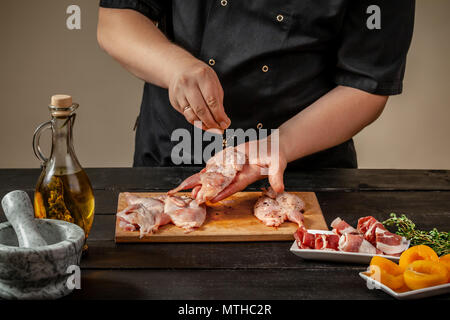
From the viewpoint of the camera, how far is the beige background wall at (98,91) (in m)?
3.49

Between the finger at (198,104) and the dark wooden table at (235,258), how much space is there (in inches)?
12.9

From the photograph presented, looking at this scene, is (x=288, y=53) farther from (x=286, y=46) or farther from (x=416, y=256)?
(x=416, y=256)

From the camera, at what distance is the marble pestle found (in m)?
1.10

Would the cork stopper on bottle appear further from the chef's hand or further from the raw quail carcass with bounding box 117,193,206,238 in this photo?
the chef's hand

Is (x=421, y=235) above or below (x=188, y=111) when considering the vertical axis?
below

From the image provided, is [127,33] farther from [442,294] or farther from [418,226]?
[442,294]

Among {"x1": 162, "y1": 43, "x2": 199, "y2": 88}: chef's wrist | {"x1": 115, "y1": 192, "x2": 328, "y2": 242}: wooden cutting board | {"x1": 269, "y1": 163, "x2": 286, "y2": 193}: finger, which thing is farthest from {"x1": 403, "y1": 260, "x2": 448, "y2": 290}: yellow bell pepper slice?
{"x1": 162, "y1": 43, "x2": 199, "y2": 88}: chef's wrist

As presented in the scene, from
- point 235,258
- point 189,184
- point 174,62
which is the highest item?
point 174,62

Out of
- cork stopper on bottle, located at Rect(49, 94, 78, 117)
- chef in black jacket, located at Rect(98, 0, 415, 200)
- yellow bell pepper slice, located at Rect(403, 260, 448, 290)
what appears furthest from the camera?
chef in black jacket, located at Rect(98, 0, 415, 200)

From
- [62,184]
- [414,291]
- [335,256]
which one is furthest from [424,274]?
[62,184]

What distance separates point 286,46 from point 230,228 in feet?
2.42

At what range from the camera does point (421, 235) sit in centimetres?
143

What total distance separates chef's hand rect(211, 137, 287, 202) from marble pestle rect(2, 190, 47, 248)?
1.87 ft
